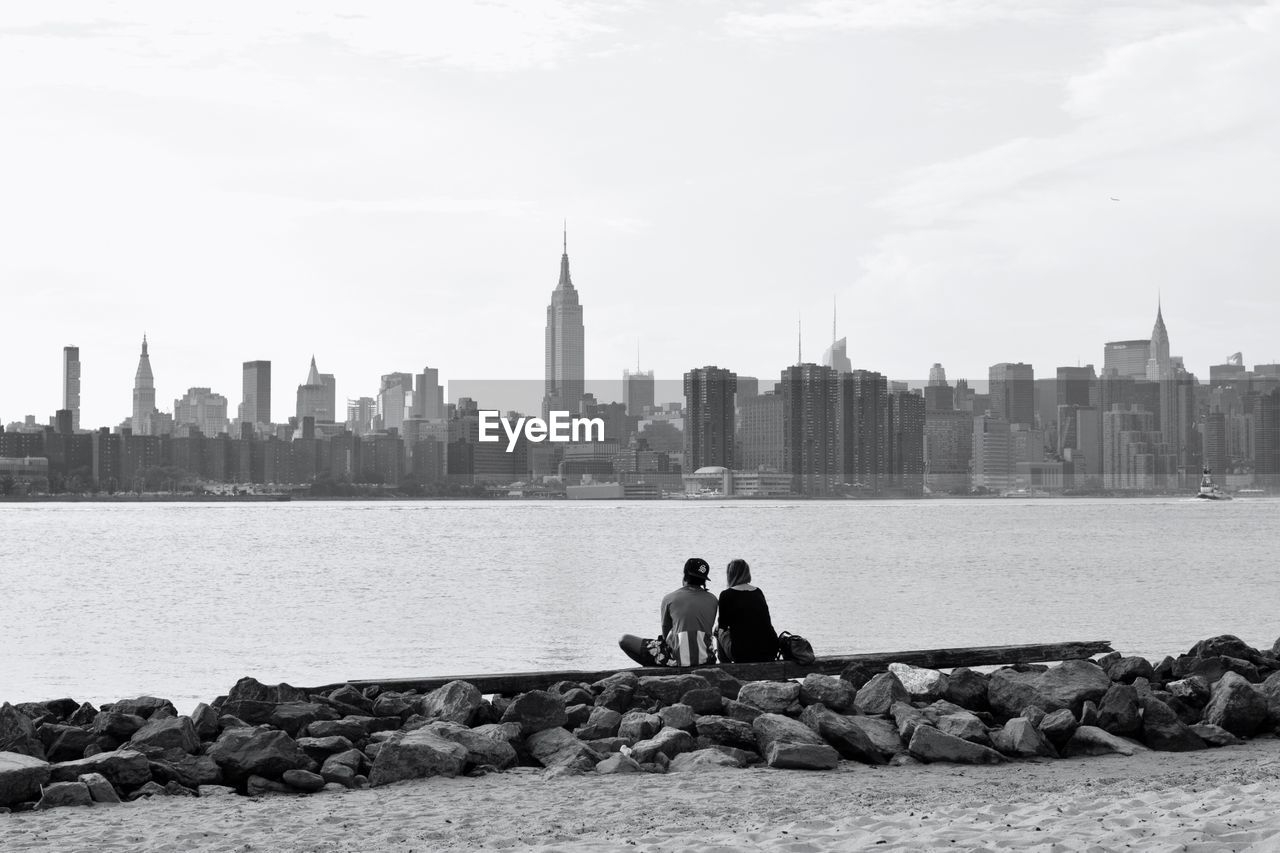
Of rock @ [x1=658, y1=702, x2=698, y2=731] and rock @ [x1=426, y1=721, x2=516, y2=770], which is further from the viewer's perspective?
rock @ [x1=658, y1=702, x2=698, y2=731]

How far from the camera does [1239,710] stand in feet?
33.6

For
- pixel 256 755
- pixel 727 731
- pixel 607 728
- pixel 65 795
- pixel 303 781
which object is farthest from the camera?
pixel 607 728

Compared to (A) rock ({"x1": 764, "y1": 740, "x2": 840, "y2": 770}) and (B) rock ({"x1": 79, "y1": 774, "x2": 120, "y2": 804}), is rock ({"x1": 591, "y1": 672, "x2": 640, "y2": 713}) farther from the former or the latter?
(B) rock ({"x1": 79, "y1": 774, "x2": 120, "y2": 804})

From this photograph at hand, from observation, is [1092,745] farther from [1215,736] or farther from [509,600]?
[509,600]

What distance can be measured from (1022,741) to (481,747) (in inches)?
146

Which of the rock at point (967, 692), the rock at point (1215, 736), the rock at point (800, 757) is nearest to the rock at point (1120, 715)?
the rock at point (1215, 736)

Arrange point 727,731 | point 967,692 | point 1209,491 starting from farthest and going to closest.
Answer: point 1209,491
point 967,692
point 727,731

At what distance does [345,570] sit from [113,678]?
29312 millimetres

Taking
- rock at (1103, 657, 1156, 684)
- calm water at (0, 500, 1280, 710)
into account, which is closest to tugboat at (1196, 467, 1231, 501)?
calm water at (0, 500, 1280, 710)

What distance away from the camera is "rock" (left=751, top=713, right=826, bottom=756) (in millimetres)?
9250

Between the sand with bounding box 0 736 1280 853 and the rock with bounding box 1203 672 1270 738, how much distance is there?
1.21 metres

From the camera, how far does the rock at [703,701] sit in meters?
10.0

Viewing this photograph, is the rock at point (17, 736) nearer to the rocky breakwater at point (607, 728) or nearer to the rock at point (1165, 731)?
the rocky breakwater at point (607, 728)

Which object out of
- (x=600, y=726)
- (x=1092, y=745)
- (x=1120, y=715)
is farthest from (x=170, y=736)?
(x=1120, y=715)
